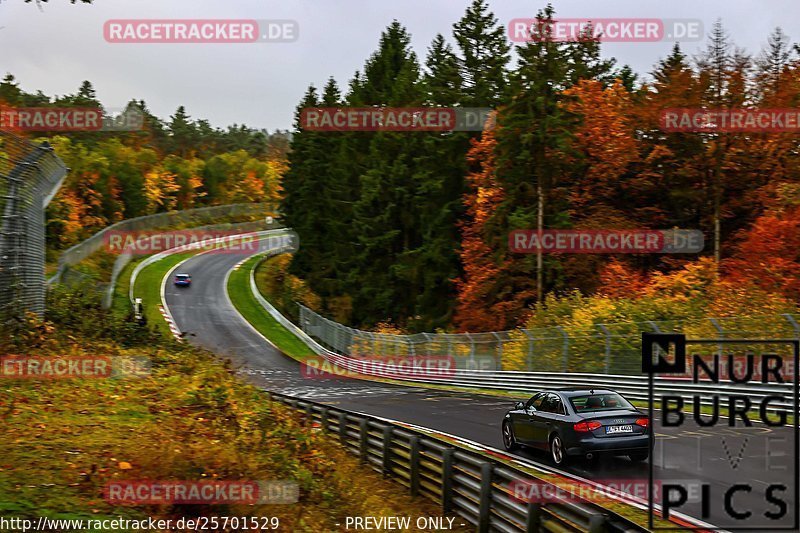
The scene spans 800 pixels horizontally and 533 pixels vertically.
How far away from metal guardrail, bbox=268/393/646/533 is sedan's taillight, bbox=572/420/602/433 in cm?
245

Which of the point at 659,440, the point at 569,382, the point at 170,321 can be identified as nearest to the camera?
the point at 659,440

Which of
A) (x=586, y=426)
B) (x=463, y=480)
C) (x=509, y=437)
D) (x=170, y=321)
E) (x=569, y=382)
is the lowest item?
(x=569, y=382)

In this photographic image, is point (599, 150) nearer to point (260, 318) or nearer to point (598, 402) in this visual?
point (260, 318)

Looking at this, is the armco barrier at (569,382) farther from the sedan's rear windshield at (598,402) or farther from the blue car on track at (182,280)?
the blue car on track at (182,280)

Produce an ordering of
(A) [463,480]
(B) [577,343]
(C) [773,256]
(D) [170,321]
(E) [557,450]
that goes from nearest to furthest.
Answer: (A) [463,480] < (E) [557,450] < (B) [577,343] < (C) [773,256] < (D) [170,321]

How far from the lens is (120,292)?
66.4 metres

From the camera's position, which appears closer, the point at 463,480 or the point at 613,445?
the point at 463,480

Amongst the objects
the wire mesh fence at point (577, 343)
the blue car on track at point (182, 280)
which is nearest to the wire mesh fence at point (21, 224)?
the wire mesh fence at point (577, 343)

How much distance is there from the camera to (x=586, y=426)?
13891mm

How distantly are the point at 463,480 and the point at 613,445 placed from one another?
10.6 feet

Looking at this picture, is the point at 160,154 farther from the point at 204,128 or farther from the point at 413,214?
the point at 413,214

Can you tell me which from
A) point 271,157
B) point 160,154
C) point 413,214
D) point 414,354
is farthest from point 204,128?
point 414,354

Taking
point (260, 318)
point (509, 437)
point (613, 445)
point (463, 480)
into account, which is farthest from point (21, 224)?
point (260, 318)

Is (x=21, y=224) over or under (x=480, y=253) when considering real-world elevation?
under
